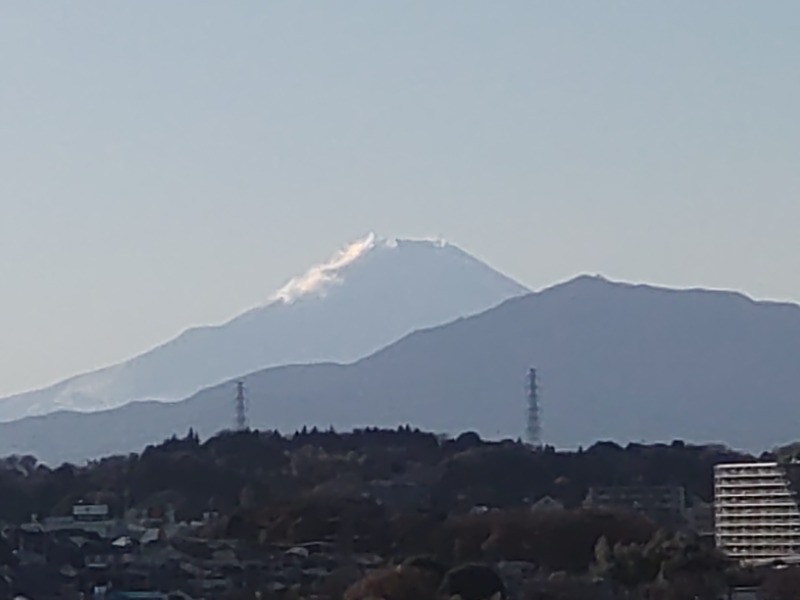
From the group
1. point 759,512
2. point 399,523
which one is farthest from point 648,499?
point 399,523

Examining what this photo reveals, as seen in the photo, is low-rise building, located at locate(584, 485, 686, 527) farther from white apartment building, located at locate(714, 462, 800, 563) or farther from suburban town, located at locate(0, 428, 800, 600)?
white apartment building, located at locate(714, 462, 800, 563)

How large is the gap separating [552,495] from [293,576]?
20528mm

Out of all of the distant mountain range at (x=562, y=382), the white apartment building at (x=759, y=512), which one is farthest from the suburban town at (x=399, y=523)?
the distant mountain range at (x=562, y=382)

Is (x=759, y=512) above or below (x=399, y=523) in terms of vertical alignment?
above

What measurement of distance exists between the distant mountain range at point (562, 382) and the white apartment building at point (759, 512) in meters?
92.2

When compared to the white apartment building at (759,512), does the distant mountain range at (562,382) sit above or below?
above

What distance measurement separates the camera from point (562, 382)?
552 feet

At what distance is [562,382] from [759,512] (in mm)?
122830

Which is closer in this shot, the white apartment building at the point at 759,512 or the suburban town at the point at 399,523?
the suburban town at the point at 399,523

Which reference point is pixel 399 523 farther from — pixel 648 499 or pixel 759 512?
pixel 648 499

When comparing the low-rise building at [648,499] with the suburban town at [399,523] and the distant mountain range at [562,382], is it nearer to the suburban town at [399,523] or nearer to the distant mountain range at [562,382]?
the suburban town at [399,523]

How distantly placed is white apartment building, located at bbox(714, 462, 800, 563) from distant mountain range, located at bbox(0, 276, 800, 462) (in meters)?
92.2

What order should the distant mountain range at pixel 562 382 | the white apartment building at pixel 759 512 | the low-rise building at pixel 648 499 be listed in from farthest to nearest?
the distant mountain range at pixel 562 382 → the low-rise building at pixel 648 499 → the white apartment building at pixel 759 512

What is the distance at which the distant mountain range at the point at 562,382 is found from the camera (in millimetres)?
151000
